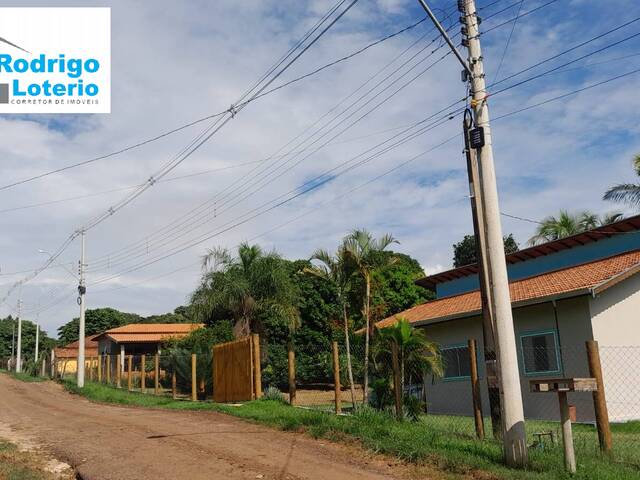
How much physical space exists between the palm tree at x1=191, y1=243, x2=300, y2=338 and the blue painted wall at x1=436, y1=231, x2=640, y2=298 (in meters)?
8.35

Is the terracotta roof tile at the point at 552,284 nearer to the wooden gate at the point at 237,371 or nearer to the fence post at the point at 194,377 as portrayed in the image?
the wooden gate at the point at 237,371

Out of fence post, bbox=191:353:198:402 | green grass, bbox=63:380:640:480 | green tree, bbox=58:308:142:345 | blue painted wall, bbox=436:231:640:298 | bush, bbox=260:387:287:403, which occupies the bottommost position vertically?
green grass, bbox=63:380:640:480

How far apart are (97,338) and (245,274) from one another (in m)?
30.8

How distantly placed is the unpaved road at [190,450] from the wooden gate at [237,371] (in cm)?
184

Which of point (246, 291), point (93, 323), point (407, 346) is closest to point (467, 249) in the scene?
point (246, 291)

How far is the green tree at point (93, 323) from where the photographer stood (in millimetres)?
76625

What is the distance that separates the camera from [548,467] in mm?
8320

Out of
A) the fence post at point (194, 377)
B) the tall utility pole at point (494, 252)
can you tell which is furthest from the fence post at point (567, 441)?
the fence post at point (194, 377)

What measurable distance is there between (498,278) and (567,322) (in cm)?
825

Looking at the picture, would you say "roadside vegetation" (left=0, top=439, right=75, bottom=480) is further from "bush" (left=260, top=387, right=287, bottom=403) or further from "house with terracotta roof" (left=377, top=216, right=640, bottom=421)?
"house with terracotta roof" (left=377, top=216, right=640, bottom=421)

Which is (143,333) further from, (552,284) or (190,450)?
(190,450)

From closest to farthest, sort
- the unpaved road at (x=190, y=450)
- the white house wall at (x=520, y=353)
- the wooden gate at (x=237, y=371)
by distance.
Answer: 1. the unpaved road at (x=190, y=450)
2. the white house wall at (x=520, y=353)
3. the wooden gate at (x=237, y=371)

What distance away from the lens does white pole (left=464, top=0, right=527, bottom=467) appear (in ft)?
28.3

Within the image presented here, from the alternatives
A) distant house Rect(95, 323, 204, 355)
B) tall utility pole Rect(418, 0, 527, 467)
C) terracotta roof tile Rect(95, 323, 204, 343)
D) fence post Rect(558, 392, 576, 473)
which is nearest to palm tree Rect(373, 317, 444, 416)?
tall utility pole Rect(418, 0, 527, 467)
